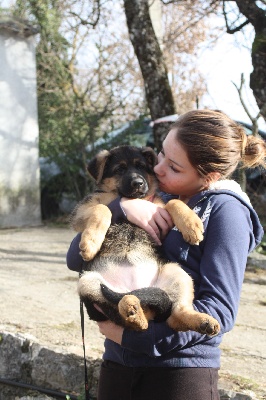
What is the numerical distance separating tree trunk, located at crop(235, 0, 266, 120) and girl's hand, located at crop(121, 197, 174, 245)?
21.2 ft

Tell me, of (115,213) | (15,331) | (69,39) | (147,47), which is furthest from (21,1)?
(115,213)

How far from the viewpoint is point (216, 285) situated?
2.29 m

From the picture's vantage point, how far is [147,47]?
372 inches

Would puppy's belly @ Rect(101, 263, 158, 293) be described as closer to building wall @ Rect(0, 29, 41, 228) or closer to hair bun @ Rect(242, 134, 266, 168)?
hair bun @ Rect(242, 134, 266, 168)

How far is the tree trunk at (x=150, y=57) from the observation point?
9.42 metres

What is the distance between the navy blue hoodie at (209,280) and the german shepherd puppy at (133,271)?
0.15 ft

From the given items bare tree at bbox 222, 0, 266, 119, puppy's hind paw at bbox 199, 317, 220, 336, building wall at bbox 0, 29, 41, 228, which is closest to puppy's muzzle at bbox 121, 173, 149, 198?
puppy's hind paw at bbox 199, 317, 220, 336

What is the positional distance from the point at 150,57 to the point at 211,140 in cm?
728

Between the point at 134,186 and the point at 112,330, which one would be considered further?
the point at 134,186

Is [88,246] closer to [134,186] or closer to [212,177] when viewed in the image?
[212,177]

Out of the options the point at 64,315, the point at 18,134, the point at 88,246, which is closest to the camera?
the point at 88,246

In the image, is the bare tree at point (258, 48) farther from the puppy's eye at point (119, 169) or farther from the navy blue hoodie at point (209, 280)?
the navy blue hoodie at point (209, 280)

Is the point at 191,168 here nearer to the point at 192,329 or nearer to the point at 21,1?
the point at 192,329

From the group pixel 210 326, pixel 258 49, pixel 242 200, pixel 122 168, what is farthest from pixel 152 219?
pixel 258 49
